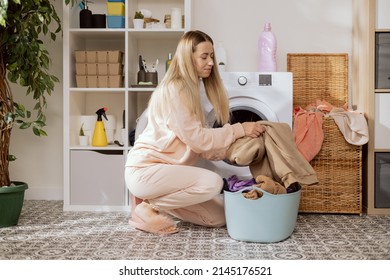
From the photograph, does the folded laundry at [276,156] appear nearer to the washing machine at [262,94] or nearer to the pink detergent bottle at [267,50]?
the washing machine at [262,94]

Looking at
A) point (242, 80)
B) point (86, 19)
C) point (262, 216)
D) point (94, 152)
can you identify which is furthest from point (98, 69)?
Result: point (262, 216)

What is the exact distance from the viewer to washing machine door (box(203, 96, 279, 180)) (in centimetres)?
312

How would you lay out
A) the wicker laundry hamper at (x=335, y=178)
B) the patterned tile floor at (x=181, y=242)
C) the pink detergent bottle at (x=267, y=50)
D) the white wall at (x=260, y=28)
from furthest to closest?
the white wall at (x=260, y=28), the pink detergent bottle at (x=267, y=50), the wicker laundry hamper at (x=335, y=178), the patterned tile floor at (x=181, y=242)

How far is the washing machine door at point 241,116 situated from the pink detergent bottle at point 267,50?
40 centimetres

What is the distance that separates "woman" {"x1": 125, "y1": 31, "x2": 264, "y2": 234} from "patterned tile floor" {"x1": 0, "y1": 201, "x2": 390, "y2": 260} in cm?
17

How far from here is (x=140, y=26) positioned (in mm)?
3459

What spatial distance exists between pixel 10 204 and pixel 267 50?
189cm

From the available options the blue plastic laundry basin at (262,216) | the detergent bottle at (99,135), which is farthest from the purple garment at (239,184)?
the detergent bottle at (99,135)

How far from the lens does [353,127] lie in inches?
125

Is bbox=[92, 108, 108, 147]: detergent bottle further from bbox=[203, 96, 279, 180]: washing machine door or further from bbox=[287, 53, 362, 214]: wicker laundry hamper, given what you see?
bbox=[287, 53, 362, 214]: wicker laundry hamper

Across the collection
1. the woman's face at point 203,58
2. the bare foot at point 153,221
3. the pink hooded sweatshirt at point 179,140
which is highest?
the woman's face at point 203,58

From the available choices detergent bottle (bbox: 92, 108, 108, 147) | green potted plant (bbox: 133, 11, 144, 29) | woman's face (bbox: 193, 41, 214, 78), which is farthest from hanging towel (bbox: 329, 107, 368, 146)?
detergent bottle (bbox: 92, 108, 108, 147)

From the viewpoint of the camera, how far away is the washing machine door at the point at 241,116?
3.12m
